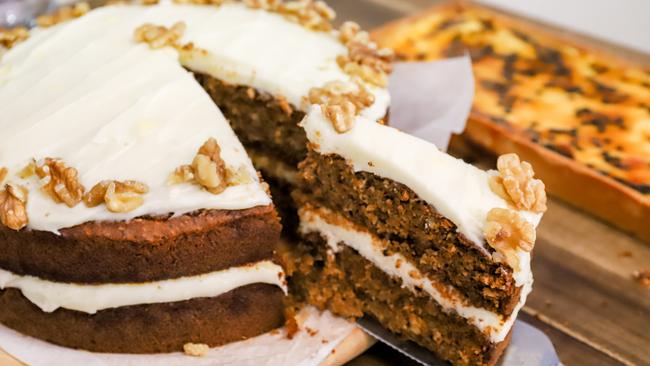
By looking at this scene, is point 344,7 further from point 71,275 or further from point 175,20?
point 71,275

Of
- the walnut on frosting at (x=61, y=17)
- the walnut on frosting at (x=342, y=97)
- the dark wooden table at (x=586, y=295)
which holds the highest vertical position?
the walnut on frosting at (x=342, y=97)

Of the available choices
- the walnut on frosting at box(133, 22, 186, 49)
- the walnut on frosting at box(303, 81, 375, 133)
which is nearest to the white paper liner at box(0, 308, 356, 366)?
the walnut on frosting at box(303, 81, 375, 133)

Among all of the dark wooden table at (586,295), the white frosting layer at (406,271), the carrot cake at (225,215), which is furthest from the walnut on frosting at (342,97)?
the dark wooden table at (586,295)

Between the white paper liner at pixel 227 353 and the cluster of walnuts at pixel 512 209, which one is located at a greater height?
the cluster of walnuts at pixel 512 209

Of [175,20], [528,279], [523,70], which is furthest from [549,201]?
[175,20]

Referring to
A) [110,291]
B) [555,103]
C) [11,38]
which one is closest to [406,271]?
[110,291]

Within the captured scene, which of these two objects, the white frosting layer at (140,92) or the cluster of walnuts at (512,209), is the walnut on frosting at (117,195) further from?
the cluster of walnuts at (512,209)

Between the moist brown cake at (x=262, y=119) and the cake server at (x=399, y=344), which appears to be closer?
the cake server at (x=399, y=344)
